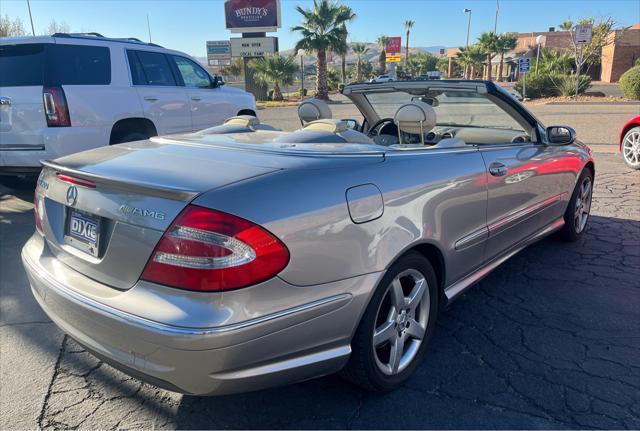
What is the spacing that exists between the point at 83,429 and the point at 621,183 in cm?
771

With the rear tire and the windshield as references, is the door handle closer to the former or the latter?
the windshield

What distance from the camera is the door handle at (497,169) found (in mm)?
3098

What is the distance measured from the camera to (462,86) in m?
3.48

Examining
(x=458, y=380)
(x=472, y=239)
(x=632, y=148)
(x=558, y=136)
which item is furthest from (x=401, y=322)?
(x=632, y=148)

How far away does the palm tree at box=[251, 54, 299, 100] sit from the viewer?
111 feet

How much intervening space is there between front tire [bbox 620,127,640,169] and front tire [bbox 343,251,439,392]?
281 inches

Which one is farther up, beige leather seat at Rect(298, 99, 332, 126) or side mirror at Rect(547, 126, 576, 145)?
beige leather seat at Rect(298, 99, 332, 126)

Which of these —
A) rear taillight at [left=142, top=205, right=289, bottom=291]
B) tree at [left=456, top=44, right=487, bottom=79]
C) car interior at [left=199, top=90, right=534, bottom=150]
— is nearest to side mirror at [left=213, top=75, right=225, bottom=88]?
car interior at [left=199, top=90, right=534, bottom=150]

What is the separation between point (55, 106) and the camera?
5395 millimetres

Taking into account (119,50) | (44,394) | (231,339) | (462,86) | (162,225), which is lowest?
(44,394)

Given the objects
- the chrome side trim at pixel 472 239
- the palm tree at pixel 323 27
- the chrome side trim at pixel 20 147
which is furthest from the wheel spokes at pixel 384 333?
the palm tree at pixel 323 27

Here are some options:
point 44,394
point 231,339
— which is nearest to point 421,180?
point 231,339

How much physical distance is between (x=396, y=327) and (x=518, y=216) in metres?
1.57

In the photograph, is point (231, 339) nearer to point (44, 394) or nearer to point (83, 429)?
point (83, 429)
